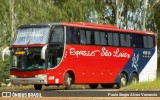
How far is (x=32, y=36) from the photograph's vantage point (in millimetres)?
31578

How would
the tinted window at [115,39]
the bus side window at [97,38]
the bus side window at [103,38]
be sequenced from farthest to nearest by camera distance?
the tinted window at [115,39] → the bus side window at [103,38] → the bus side window at [97,38]

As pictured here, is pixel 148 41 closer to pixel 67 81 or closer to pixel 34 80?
pixel 67 81

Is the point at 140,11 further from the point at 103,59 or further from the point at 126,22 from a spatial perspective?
the point at 103,59

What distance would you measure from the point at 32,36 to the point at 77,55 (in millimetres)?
3005

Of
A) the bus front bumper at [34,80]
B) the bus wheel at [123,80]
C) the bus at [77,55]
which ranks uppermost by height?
the bus at [77,55]

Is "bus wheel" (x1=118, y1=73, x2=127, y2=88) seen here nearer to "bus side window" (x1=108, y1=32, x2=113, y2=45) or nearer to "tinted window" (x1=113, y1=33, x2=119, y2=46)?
"tinted window" (x1=113, y1=33, x2=119, y2=46)

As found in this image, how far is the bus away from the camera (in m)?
31.1

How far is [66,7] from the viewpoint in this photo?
2031 inches

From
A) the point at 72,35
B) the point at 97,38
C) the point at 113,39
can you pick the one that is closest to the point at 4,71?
the point at 113,39

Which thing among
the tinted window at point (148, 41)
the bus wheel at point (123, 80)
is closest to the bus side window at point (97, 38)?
the bus wheel at point (123, 80)

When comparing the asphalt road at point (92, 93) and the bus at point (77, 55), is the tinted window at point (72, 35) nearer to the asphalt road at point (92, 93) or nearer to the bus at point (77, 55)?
the bus at point (77, 55)

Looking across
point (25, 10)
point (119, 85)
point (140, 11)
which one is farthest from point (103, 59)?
point (140, 11)

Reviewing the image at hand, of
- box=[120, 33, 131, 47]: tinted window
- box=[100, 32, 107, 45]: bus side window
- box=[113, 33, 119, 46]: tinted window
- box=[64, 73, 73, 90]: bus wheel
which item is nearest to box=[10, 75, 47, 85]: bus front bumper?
box=[64, 73, 73, 90]: bus wheel

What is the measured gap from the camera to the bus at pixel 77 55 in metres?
31.1
